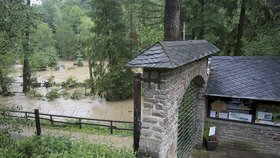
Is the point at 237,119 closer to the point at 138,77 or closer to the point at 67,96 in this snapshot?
the point at 138,77

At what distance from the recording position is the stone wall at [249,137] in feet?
23.0

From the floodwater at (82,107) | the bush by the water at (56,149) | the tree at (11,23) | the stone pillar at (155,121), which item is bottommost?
the floodwater at (82,107)

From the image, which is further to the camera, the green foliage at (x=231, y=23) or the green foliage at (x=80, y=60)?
the green foliage at (x=80, y=60)

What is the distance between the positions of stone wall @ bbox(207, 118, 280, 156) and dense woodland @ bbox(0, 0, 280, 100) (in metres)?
3.58

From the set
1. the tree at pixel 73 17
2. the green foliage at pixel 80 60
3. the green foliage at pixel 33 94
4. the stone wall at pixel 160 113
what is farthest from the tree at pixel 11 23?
the tree at pixel 73 17

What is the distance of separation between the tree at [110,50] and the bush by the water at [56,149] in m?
11.6

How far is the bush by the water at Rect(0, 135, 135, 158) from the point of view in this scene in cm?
434

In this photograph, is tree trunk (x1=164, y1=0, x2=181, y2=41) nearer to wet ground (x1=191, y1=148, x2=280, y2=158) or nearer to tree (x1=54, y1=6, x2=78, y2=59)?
wet ground (x1=191, y1=148, x2=280, y2=158)

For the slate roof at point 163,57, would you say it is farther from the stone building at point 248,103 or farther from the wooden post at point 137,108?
the stone building at point 248,103

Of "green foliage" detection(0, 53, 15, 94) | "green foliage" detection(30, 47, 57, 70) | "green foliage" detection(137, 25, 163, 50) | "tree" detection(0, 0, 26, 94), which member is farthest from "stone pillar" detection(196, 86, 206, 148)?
"green foliage" detection(0, 53, 15, 94)

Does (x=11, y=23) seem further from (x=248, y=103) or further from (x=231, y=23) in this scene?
(x=231, y=23)

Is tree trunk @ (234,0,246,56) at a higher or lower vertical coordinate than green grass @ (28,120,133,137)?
higher

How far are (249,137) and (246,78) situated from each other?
6.13 ft

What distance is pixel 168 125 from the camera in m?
4.55
